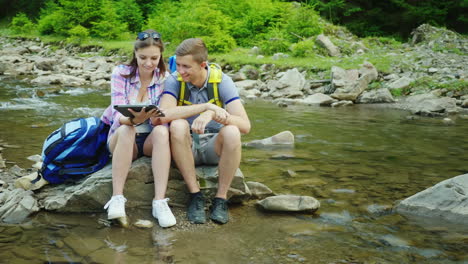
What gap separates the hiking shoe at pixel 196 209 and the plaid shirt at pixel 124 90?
91cm

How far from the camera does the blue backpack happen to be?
371 centimetres

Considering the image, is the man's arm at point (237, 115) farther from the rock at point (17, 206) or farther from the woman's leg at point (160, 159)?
the rock at point (17, 206)

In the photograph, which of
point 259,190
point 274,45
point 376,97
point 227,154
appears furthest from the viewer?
point 274,45

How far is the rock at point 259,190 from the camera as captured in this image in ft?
13.9

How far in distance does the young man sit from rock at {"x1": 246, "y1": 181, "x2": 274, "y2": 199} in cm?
57

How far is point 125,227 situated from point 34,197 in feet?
3.26

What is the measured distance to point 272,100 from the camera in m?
12.1

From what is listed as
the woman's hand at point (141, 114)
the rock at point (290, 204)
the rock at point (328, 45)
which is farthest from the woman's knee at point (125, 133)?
the rock at point (328, 45)

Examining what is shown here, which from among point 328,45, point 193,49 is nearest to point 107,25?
point 328,45

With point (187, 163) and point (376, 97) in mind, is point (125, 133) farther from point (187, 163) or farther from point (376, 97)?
point (376, 97)

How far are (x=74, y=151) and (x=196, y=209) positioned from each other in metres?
1.19

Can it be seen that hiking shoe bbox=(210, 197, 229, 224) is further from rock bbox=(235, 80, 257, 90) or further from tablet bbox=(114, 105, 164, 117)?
rock bbox=(235, 80, 257, 90)

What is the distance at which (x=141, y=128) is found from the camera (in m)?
3.79

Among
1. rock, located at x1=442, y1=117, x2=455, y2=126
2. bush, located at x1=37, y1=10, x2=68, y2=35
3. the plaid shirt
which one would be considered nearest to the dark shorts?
the plaid shirt
